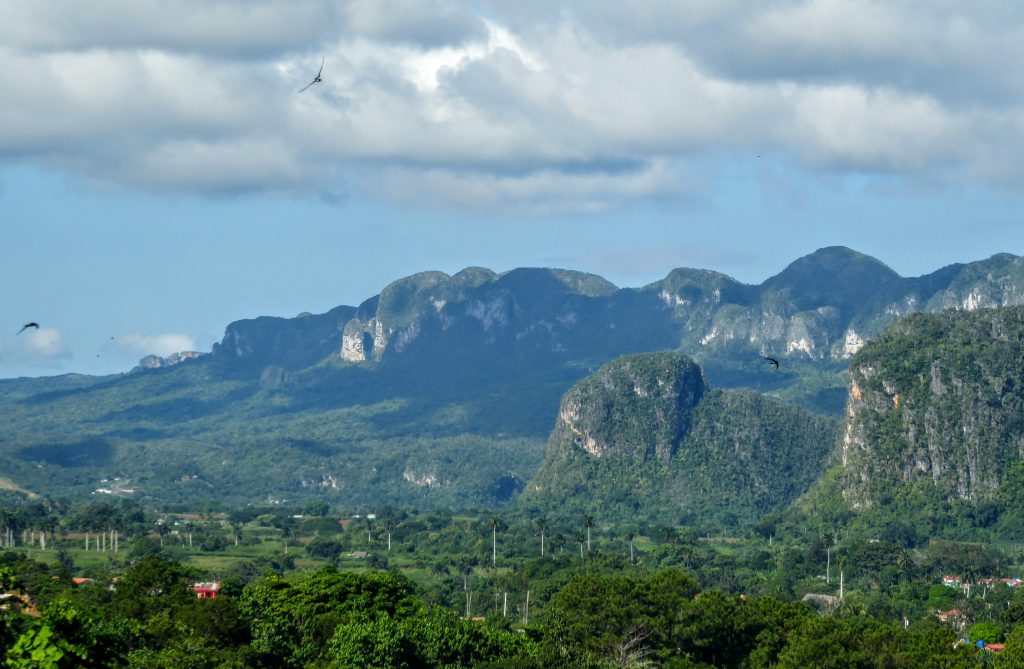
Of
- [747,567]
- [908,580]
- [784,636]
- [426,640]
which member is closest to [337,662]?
[426,640]

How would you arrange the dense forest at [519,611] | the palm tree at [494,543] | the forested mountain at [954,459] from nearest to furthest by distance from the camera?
the dense forest at [519,611] → the palm tree at [494,543] → the forested mountain at [954,459]

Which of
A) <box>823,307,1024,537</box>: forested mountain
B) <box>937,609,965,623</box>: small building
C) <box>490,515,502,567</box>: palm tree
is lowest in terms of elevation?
<box>937,609,965,623</box>: small building

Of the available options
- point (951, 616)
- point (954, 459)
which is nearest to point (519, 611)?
point (951, 616)

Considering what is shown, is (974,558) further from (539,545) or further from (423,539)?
(423,539)

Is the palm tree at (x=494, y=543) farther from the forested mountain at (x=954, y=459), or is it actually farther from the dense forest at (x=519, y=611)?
the forested mountain at (x=954, y=459)

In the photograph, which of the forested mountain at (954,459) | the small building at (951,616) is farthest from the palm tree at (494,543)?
the small building at (951,616)

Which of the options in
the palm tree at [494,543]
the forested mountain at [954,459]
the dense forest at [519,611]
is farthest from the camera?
the forested mountain at [954,459]

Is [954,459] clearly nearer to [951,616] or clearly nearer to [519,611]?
[951,616]

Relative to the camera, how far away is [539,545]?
176m

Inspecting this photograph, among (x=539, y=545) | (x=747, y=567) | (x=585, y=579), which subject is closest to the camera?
(x=585, y=579)

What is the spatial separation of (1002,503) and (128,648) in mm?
139739

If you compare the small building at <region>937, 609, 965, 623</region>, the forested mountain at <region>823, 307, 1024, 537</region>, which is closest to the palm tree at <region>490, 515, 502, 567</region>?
the forested mountain at <region>823, 307, 1024, 537</region>

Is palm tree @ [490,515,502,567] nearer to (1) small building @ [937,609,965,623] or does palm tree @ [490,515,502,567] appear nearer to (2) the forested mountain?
(2) the forested mountain

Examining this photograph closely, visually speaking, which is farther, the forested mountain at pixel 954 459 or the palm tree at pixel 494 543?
the forested mountain at pixel 954 459
